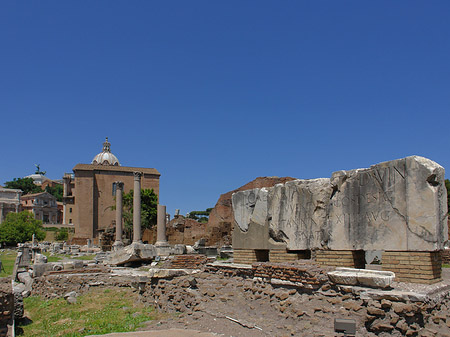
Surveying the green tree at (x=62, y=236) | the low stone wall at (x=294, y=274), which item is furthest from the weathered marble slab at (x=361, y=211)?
the green tree at (x=62, y=236)

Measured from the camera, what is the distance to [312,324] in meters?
6.24

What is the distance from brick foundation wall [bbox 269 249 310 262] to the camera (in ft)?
29.3

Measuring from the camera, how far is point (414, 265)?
21.9 ft

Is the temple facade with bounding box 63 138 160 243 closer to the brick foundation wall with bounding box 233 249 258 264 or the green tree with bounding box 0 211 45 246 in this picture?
the green tree with bounding box 0 211 45 246

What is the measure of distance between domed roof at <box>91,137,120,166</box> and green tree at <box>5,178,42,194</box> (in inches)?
1293

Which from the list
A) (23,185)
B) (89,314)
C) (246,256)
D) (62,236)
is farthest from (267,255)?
(23,185)

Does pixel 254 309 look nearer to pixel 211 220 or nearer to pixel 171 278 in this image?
pixel 171 278

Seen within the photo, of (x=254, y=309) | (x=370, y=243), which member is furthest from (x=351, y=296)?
(x=254, y=309)

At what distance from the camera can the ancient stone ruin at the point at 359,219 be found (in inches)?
262

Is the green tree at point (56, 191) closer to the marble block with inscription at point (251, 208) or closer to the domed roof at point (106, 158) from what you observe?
the domed roof at point (106, 158)

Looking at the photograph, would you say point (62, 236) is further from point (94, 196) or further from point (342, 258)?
point (342, 258)

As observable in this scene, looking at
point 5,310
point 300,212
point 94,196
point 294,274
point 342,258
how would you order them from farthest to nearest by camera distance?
point 94,196 < point 300,212 < point 342,258 < point 5,310 < point 294,274

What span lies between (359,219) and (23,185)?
4009 inches

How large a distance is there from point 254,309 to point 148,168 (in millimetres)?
58681
